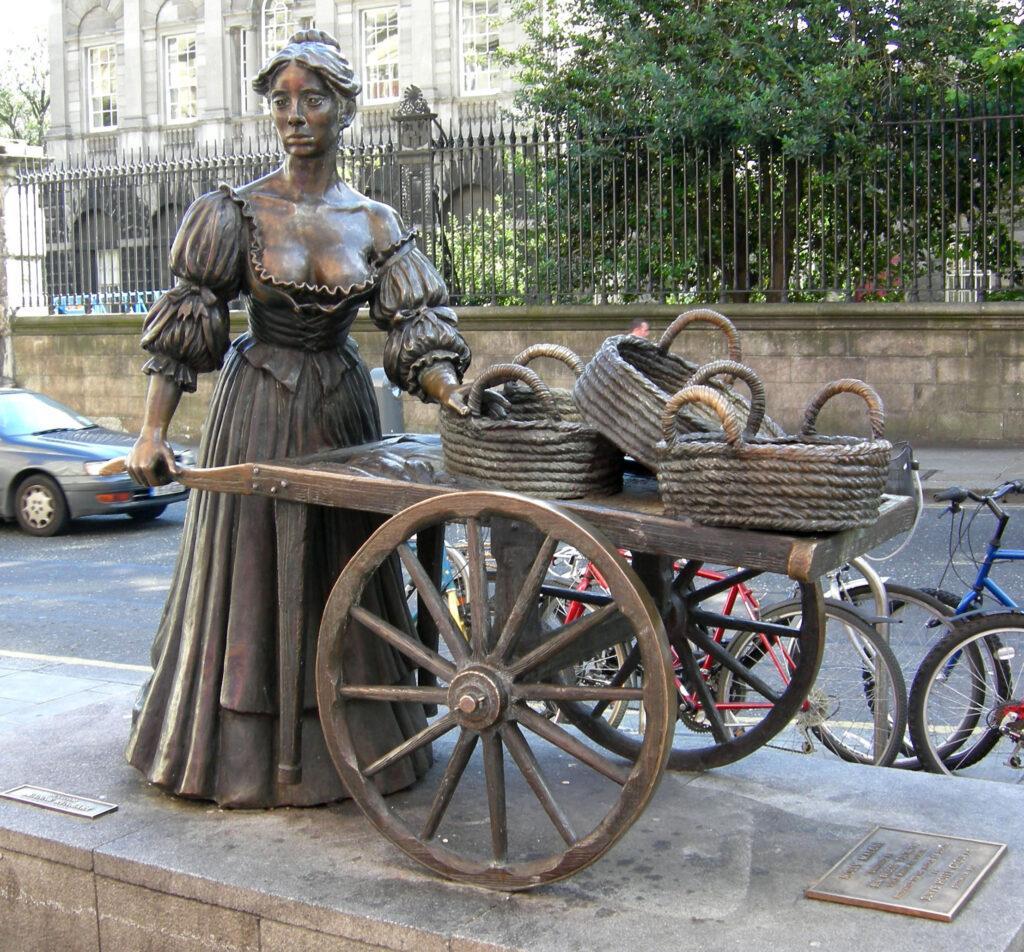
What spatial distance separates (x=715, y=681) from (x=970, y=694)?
3.05 feet

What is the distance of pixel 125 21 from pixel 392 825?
4272cm

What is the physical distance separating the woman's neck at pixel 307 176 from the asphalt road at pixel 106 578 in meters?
3.85

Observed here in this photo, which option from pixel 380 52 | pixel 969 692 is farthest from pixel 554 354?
pixel 380 52

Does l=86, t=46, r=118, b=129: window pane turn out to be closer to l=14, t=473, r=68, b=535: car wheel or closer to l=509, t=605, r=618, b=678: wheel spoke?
l=14, t=473, r=68, b=535: car wheel

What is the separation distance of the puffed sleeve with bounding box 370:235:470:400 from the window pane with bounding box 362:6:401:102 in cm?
3551

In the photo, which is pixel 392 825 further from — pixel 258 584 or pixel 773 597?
pixel 773 597

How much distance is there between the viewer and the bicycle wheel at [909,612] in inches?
209

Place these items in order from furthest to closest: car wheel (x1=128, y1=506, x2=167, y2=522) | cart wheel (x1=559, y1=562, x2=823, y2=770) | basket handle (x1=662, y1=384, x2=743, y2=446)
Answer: car wheel (x1=128, y1=506, x2=167, y2=522) < cart wheel (x1=559, y1=562, x2=823, y2=770) < basket handle (x1=662, y1=384, x2=743, y2=446)

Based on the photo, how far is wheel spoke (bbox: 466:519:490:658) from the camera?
323 cm

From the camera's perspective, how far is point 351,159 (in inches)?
686

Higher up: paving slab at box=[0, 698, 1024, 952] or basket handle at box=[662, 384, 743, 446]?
basket handle at box=[662, 384, 743, 446]

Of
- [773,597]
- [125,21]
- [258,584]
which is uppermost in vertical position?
[125,21]

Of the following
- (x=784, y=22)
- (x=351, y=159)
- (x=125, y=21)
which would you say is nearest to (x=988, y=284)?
(x=784, y=22)

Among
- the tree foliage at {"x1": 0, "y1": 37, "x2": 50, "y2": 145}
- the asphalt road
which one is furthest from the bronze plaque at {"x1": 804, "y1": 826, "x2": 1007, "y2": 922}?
the tree foliage at {"x1": 0, "y1": 37, "x2": 50, "y2": 145}
